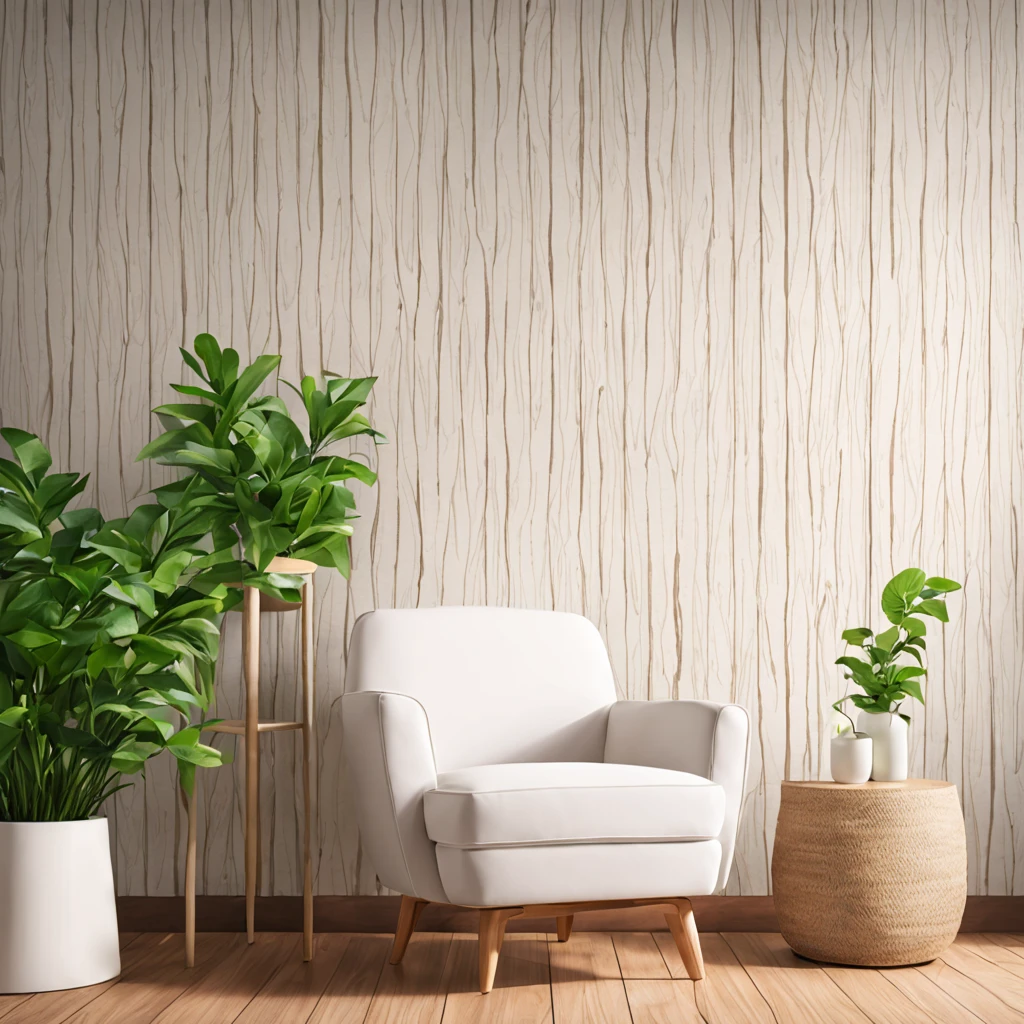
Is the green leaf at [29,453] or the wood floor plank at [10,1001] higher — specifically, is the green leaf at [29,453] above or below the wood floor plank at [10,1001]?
above

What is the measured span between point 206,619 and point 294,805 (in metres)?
0.74

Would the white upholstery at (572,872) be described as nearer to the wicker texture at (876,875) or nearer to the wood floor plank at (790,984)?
the wood floor plank at (790,984)

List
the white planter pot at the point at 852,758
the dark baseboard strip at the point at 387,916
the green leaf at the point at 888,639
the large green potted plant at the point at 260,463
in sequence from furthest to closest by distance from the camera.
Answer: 1. the dark baseboard strip at the point at 387,916
2. the green leaf at the point at 888,639
3. the white planter pot at the point at 852,758
4. the large green potted plant at the point at 260,463

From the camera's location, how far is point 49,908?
218cm

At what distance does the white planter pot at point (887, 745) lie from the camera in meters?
2.52

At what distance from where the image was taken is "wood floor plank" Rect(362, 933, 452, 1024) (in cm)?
203

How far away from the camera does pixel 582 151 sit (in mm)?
2953

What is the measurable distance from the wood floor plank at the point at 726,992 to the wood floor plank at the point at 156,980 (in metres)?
1.07

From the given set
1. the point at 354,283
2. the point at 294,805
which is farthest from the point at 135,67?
the point at 294,805

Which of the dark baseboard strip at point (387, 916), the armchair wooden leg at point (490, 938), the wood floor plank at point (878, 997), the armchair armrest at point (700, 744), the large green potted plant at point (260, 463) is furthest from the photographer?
the dark baseboard strip at point (387, 916)

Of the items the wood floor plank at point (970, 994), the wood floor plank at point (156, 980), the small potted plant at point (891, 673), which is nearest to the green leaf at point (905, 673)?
the small potted plant at point (891, 673)

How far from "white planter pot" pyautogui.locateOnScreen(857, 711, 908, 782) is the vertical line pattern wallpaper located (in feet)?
1.06

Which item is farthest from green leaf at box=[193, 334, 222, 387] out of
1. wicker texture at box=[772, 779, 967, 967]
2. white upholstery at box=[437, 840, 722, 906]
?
wicker texture at box=[772, 779, 967, 967]

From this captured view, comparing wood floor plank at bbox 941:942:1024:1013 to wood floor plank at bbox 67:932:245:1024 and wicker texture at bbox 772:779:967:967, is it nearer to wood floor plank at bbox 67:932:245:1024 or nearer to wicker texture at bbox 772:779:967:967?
wicker texture at bbox 772:779:967:967
